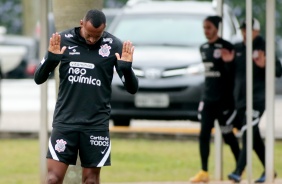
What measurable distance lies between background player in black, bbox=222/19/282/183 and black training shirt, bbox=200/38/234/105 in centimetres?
8

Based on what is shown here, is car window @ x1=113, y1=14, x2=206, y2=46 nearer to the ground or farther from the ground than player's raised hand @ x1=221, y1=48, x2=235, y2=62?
farther from the ground

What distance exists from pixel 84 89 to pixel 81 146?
1.49 feet

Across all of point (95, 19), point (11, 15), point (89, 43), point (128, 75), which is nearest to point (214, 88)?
point (128, 75)

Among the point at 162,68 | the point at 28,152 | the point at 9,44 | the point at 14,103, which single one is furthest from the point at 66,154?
the point at 9,44

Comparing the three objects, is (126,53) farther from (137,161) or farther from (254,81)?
(137,161)

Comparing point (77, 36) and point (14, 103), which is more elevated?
point (77, 36)

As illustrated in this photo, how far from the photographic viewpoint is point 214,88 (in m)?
13.3

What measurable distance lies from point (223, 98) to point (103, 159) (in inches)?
156

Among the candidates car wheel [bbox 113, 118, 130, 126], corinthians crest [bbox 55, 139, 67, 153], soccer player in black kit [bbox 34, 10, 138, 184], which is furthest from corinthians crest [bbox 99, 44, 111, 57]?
car wheel [bbox 113, 118, 130, 126]

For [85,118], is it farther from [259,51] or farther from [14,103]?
[14,103]

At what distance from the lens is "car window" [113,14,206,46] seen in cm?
1877

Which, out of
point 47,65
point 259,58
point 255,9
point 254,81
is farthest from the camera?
point 255,9

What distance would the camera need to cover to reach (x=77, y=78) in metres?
9.45

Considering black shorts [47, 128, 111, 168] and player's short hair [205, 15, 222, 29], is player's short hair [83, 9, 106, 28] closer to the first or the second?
black shorts [47, 128, 111, 168]
